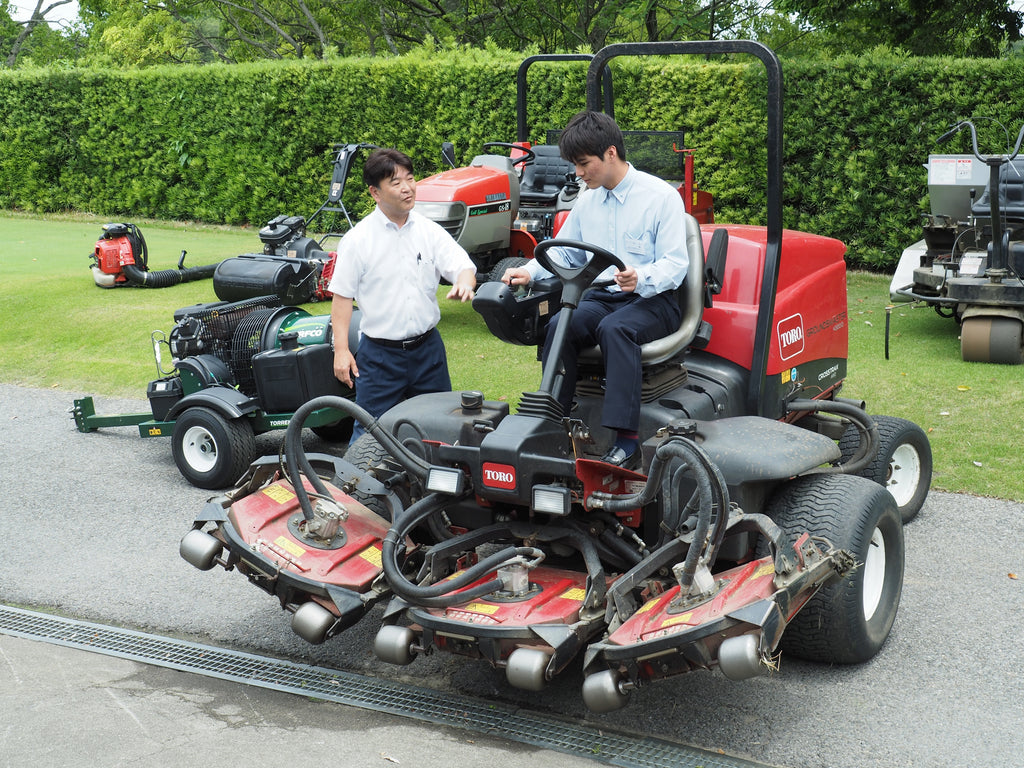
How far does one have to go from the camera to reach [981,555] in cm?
472

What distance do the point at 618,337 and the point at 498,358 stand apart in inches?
189

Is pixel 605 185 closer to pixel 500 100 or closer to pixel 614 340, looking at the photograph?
pixel 614 340

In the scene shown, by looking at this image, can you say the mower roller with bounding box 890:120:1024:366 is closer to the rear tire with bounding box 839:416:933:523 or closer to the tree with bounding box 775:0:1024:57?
the rear tire with bounding box 839:416:933:523

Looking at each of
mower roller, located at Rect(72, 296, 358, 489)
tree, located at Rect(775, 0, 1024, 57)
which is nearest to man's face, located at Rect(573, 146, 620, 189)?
mower roller, located at Rect(72, 296, 358, 489)

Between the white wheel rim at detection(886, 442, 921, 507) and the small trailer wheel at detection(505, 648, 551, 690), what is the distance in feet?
8.45

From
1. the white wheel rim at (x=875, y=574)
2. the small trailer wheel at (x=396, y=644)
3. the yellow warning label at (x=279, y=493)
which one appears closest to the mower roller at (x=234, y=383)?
the yellow warning label at (x=279, y=493)

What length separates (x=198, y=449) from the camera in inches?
241

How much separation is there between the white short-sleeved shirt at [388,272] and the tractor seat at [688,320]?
1.08 meters

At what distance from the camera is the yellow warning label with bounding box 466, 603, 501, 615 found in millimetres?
3404

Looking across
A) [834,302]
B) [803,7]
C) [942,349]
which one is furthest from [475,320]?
[803,7]

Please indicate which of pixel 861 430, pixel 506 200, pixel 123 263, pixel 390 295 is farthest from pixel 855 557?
pixel 123 263

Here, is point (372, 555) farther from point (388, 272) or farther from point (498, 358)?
point (498, 358)

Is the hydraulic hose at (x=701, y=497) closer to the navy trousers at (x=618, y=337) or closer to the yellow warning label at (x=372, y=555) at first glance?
the navy trousers at (x=618, y=337)

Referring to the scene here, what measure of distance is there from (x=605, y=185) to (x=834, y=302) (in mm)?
1580
